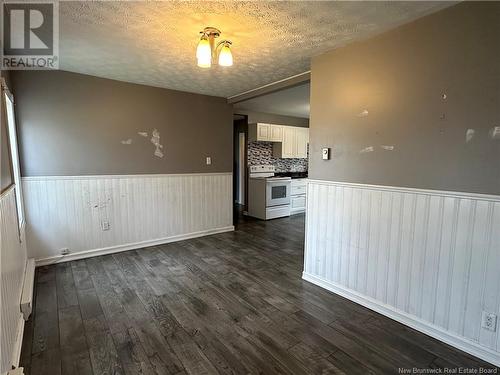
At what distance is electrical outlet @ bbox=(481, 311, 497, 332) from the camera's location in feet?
5.76

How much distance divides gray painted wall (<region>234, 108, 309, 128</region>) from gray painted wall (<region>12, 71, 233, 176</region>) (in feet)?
4.86

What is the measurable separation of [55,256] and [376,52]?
429 centimetres

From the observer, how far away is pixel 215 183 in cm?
477

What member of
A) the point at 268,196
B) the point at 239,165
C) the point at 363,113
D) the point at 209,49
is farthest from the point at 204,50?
the point at 239,165

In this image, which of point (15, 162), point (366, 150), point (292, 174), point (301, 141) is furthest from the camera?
point (292, 174)

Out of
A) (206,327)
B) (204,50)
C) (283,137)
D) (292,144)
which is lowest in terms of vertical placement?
(206,327)

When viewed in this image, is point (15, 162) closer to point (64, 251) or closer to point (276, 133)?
point (64, 251)

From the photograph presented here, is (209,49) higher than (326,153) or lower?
higher

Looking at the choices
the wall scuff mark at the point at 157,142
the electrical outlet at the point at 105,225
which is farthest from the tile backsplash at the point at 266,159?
the electrical outlet at the point at 105,225

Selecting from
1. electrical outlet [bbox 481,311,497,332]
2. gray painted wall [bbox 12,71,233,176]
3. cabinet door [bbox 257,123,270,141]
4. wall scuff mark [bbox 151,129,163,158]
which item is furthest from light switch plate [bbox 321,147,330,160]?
cabinet door [bbox 257,123,270,141]

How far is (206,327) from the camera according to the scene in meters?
2.15

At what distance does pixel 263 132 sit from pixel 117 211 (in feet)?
11.5

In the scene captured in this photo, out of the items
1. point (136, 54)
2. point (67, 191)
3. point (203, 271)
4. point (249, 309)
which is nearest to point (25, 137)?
point (67, 191)

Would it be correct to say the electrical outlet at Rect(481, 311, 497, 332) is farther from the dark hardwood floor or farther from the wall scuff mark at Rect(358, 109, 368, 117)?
the wall scuff mark at Rect(358, 109, 368, 117)
